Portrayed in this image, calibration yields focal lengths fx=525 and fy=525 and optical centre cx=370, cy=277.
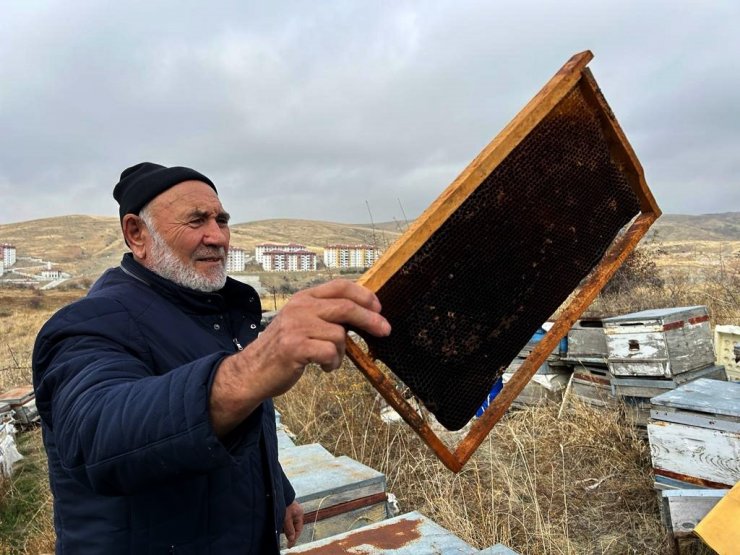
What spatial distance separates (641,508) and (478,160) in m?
4.64

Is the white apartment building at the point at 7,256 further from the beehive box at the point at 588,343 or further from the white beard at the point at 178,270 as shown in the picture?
the white beard at the point at 178,270

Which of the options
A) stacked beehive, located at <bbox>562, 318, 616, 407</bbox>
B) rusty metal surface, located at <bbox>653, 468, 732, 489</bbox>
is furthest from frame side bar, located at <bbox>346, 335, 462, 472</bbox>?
stacked beehive, located at <bbox>562, 318, 616, 407</bbox>

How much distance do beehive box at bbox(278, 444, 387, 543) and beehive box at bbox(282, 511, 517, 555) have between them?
0.64 metres

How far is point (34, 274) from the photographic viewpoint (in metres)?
76.8

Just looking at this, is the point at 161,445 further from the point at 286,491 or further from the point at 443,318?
the point at 286,491

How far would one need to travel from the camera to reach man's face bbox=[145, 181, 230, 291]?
2334 mm

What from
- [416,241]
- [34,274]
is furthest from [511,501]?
[34,274]

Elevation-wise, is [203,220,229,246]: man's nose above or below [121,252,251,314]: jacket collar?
above

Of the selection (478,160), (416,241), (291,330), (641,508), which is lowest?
→ (641,508)

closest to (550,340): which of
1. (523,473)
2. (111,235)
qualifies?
(523,473)

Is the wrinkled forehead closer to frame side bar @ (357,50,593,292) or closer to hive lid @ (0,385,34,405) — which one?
frame side bar @ (357,50,593,292)

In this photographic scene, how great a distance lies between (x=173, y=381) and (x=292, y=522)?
6.53 ft

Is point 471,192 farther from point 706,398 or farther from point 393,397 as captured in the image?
point 706,398

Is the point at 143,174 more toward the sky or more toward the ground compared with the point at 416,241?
more toward the sky
